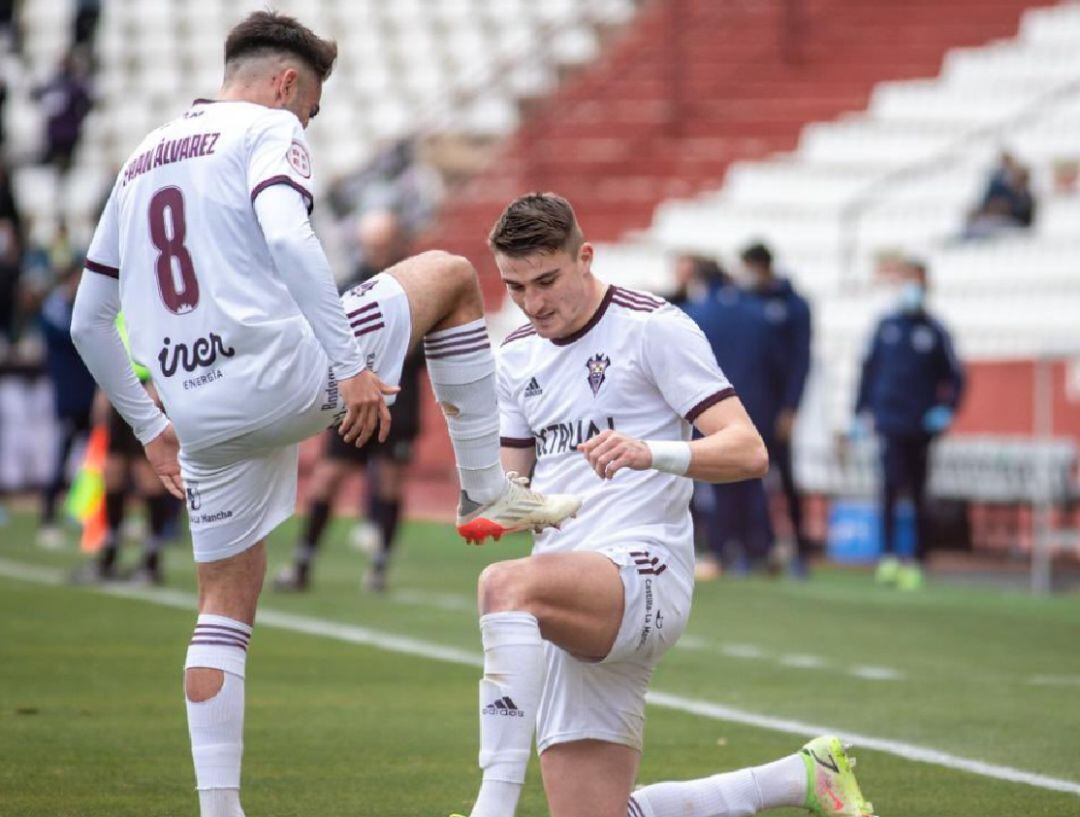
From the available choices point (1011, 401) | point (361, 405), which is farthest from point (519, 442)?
point (1011, 401)

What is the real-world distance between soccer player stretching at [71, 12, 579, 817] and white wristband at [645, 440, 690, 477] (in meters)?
0.39

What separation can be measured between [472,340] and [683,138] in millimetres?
21289

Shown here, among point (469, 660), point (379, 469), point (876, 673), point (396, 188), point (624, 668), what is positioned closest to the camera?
point (624, 668)

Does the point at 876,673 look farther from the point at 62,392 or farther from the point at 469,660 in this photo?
the point at 62,392

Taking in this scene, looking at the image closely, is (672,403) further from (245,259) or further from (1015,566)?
(1015,566)

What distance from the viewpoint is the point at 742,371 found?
16.9 meters

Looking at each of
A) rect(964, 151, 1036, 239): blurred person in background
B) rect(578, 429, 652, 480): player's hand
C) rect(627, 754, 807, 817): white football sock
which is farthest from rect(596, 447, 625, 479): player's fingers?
rect(964, 151, 1036, 239): blurred person in background

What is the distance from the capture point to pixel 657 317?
6.38 m

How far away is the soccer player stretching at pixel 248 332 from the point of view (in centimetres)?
630

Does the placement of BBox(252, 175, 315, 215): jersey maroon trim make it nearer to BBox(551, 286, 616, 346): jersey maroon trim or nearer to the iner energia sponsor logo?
the iner energia sponsor logo

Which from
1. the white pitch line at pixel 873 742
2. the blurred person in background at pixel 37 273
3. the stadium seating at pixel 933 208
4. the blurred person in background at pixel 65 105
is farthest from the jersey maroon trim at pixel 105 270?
the blurred person in background at pixel 65 105

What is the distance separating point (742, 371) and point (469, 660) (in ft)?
20.0

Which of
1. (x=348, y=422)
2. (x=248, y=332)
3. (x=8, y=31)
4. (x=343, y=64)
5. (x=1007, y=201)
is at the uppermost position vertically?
(x=8, y=31)

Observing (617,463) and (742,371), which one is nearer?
(617,463)
